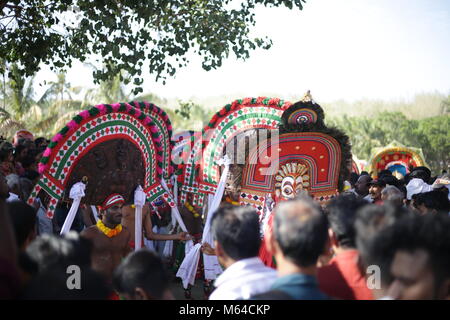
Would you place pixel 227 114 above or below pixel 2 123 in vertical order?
below

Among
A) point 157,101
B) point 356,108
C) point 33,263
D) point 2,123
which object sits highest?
point 356,108

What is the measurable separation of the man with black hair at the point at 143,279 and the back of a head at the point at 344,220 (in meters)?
1.07

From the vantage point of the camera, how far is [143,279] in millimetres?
3000

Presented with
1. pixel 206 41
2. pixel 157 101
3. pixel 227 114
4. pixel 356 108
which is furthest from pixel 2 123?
pixel 356 108

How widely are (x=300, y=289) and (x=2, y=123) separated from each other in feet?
44.5

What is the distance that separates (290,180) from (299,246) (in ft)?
10.8

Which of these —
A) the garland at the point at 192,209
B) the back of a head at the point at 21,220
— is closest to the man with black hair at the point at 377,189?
the garland at the point at 192,209

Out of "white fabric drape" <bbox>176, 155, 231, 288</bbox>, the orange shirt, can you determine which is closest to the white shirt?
the orange shirt

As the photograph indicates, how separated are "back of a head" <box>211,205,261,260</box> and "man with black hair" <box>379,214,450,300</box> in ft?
2.44

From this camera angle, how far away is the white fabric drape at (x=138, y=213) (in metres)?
5.52

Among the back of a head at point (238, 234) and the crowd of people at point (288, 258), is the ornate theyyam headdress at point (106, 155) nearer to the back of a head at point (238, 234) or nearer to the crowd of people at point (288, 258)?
the crowd of people at point (288, 258)

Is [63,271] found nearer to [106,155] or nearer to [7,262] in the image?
[7,262]

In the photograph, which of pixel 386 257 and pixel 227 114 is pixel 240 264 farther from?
pixel 227 114
